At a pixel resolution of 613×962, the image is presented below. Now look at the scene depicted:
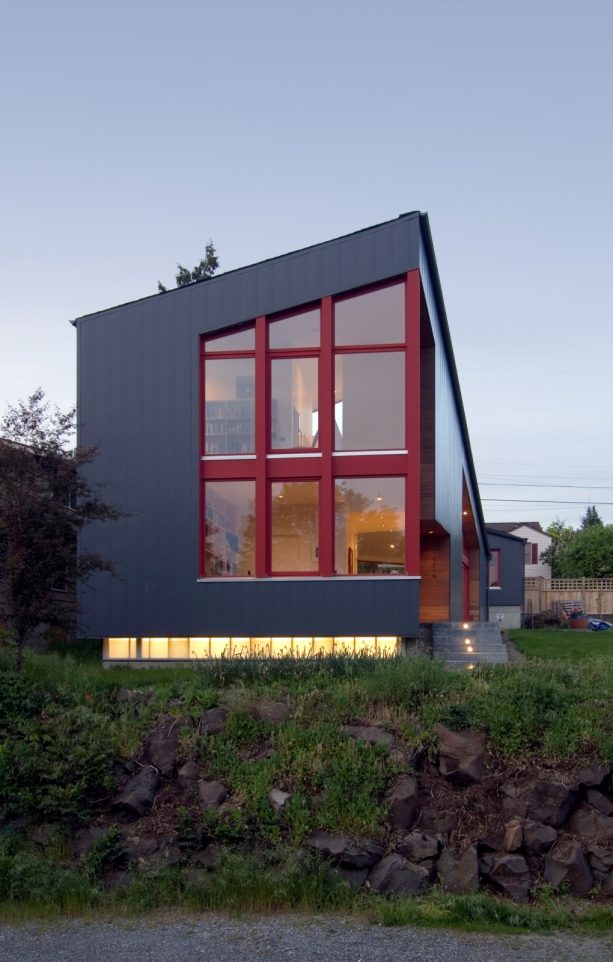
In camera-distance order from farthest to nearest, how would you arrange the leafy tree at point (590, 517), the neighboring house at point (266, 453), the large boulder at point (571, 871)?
1. the leafy tree at point (590, 517)
2. the neighboring house at point (266, 453)
3. the large boulder at point (571, 871)

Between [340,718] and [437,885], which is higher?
[340,718]

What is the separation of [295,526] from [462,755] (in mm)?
9029

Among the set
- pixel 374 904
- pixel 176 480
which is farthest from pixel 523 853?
pixel 176 480

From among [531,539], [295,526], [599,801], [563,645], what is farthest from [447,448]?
[531,539]

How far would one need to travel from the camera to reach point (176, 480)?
18938 millimetres

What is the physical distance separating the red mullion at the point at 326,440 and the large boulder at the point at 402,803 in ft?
28.3

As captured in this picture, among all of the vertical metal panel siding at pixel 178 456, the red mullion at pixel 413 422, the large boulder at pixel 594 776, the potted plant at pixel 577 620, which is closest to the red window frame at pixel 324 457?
the red mullion at pixel 413 422

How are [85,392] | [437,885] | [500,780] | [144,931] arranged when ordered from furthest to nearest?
[85,392] < [500,780] < [437,885] < [144,931]

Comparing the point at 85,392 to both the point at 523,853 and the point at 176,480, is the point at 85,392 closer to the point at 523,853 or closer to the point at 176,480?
the point at 176,480

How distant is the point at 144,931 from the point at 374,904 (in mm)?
1932

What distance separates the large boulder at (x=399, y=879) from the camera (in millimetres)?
8914

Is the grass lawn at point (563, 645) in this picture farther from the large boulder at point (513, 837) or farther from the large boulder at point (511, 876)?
the large boulder at point (511, 876)

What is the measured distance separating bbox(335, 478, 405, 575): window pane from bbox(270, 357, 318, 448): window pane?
1.24m

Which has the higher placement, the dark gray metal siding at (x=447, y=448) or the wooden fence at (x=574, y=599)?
the dark gray metal siding at (x=447, y=448)
